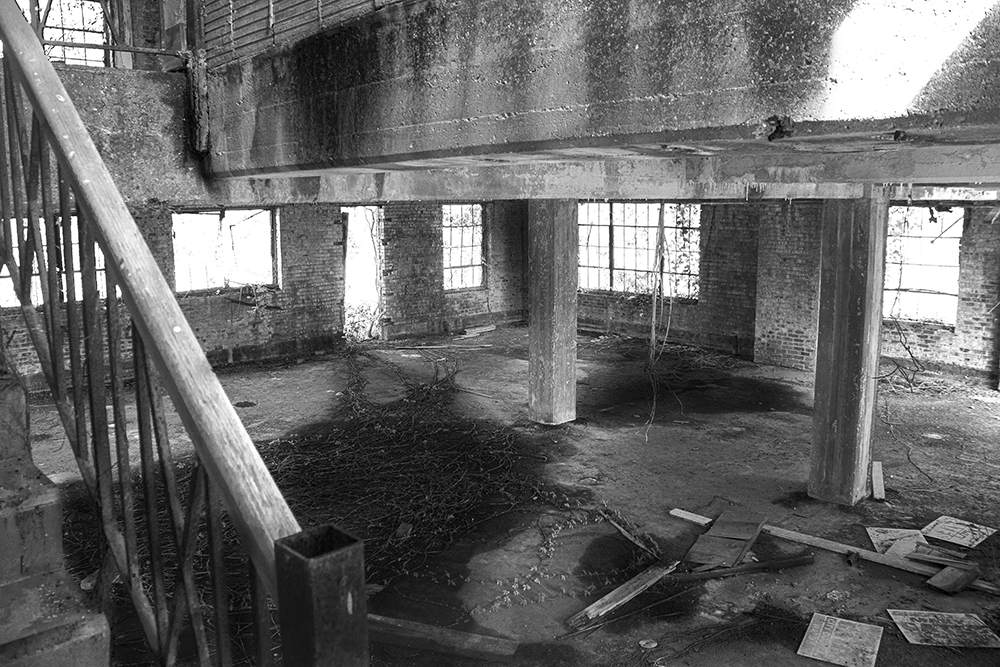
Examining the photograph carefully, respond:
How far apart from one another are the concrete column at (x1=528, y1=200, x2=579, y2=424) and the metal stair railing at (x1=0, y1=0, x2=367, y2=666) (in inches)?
294

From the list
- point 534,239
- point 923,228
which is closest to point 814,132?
point 534,239

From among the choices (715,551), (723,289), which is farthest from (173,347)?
(723,289)

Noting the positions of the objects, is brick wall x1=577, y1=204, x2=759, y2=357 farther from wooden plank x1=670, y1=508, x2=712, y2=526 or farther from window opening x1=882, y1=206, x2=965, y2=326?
wooden plank x1=670, y1=508, x2=712, y2=526

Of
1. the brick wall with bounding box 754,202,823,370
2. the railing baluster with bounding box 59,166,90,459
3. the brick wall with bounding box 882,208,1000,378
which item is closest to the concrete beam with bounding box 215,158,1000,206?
the railing baluster with bounding box 59,166,90,459

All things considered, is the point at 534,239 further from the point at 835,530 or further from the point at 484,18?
the point at 484,18

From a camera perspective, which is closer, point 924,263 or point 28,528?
point 28,528

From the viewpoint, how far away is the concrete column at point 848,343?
291 inches

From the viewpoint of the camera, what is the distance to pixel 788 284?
1332 centimetres

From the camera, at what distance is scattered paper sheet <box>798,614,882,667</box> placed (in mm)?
5074

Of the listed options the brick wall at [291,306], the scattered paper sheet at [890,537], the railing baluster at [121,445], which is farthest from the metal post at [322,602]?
the brick wall at [291,306]

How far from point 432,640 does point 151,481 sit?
369 cm

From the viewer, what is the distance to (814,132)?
6.68ft

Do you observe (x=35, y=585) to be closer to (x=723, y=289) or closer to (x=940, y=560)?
(x=940, y=560)

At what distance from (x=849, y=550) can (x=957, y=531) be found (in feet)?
3.86
